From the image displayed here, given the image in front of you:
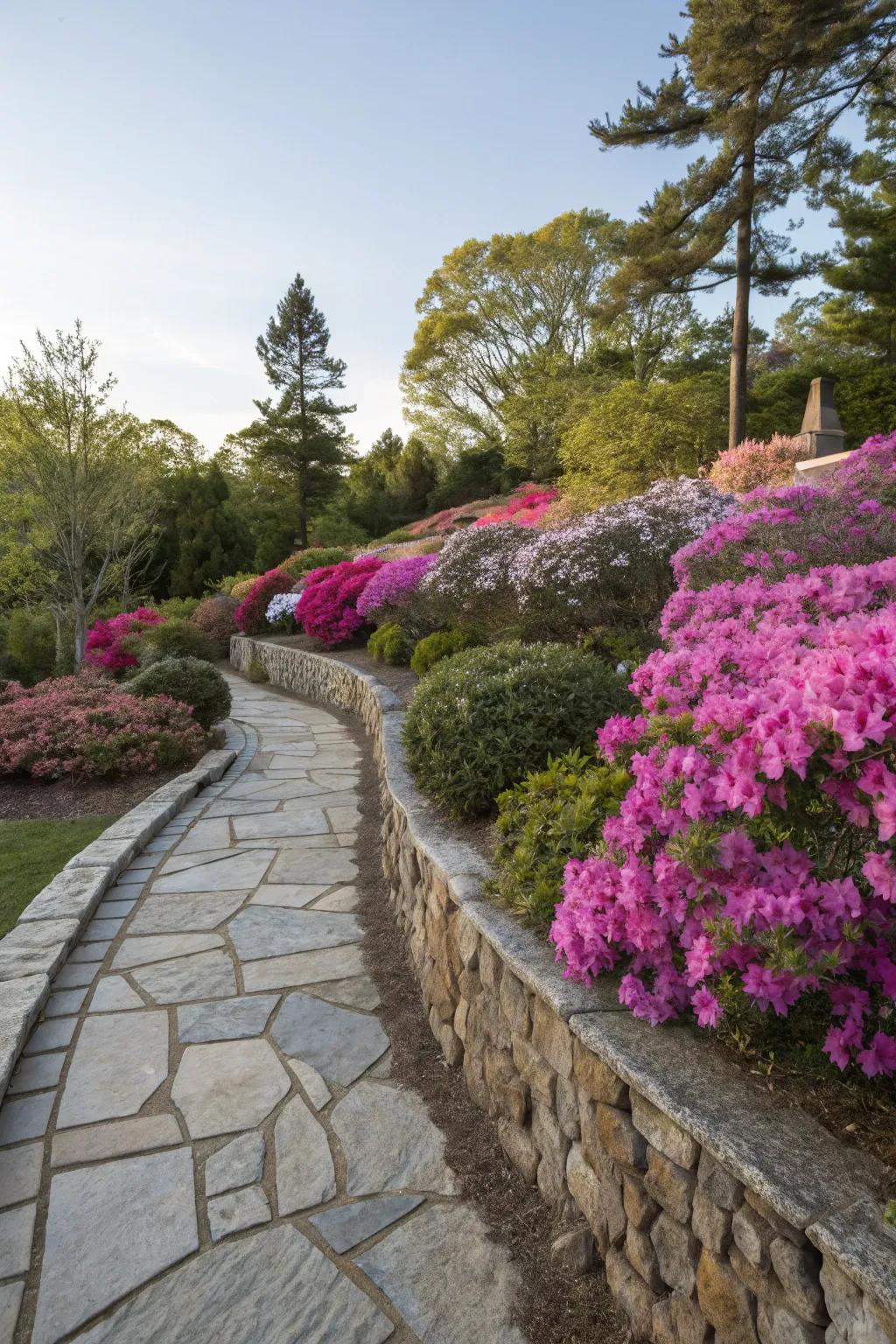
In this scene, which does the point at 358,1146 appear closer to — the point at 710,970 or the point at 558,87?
the point at 710,970

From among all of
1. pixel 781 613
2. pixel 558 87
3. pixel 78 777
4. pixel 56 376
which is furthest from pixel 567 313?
pixel 781 613

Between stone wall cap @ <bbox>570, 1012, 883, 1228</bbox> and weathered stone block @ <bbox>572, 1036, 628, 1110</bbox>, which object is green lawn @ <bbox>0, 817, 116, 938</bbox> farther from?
stone wall cap @ <bbox>570, 1012, 883, 1228</bbox>

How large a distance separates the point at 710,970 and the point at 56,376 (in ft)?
37.3

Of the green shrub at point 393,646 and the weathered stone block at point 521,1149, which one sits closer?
the weathered stone block at point 521,1149

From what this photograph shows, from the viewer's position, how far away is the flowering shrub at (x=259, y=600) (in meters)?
13.8

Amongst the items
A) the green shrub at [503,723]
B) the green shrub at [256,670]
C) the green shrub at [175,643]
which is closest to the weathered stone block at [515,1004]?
the green shrub at [503,723]

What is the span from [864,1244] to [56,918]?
10.9 ft

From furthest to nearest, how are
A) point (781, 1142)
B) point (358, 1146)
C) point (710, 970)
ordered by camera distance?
1. point (358, 1146)
2. point (710, 970)
3. point (781, 1142)

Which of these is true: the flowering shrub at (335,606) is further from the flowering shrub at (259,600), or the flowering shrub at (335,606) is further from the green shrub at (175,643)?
the flowering shrub at (259,600)

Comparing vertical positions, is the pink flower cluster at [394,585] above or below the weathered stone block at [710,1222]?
above

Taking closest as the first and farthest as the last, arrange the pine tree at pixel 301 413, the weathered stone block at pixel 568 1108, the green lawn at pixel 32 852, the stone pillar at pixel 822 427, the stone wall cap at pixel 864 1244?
the stone wall cap at pixel 864 1244 → the weathered stone block at pixel 568 1108 → the green lawn at pixel 32 852 → the stone pillar at pixel 822 427 → the pine tree at pixel 301 413

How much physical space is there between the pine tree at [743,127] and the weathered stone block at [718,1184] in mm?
12555

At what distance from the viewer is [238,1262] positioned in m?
1.79

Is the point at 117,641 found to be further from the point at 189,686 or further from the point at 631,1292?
the point at 631,1292
